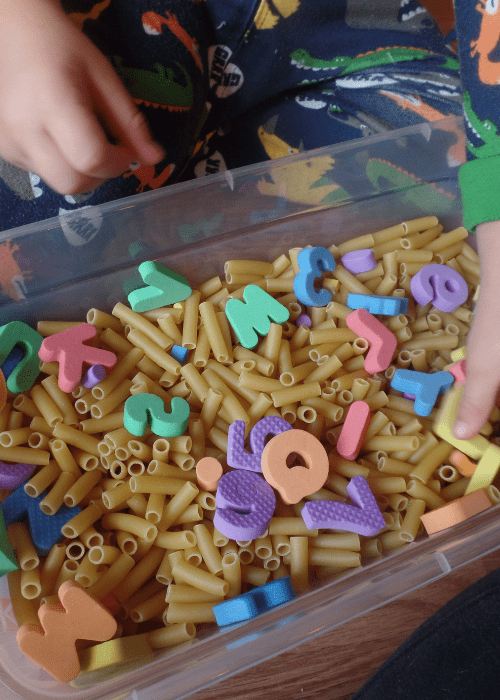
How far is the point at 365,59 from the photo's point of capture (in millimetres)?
940

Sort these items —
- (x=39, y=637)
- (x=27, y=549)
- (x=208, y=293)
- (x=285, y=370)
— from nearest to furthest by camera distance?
(x=39, y=637) < (x=27, y=549) < (x=285, y=370) < (x=208, y=293)

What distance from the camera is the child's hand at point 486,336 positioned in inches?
23.4

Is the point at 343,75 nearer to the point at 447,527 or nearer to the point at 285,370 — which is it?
the point at 285,370

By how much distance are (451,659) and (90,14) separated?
94 centimetres

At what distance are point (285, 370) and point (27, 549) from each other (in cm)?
42

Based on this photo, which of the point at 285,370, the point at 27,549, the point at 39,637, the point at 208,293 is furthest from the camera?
the point at 208,293

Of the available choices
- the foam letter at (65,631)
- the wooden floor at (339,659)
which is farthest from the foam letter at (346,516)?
the foam letter at (65,631)

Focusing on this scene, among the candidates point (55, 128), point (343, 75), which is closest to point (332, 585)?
point (55, 128)

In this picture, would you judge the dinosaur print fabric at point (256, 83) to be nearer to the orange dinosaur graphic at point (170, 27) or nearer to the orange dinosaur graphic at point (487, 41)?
the orange dinosaur graphic at point (170, 27)

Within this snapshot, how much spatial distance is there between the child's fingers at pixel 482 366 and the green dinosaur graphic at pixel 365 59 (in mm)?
554

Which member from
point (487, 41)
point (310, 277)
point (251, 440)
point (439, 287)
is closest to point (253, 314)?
point (310, 277)

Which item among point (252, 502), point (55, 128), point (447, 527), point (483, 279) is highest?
point (55, 128)

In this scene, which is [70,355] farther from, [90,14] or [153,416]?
[90,14]

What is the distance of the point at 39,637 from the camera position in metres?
0.55
